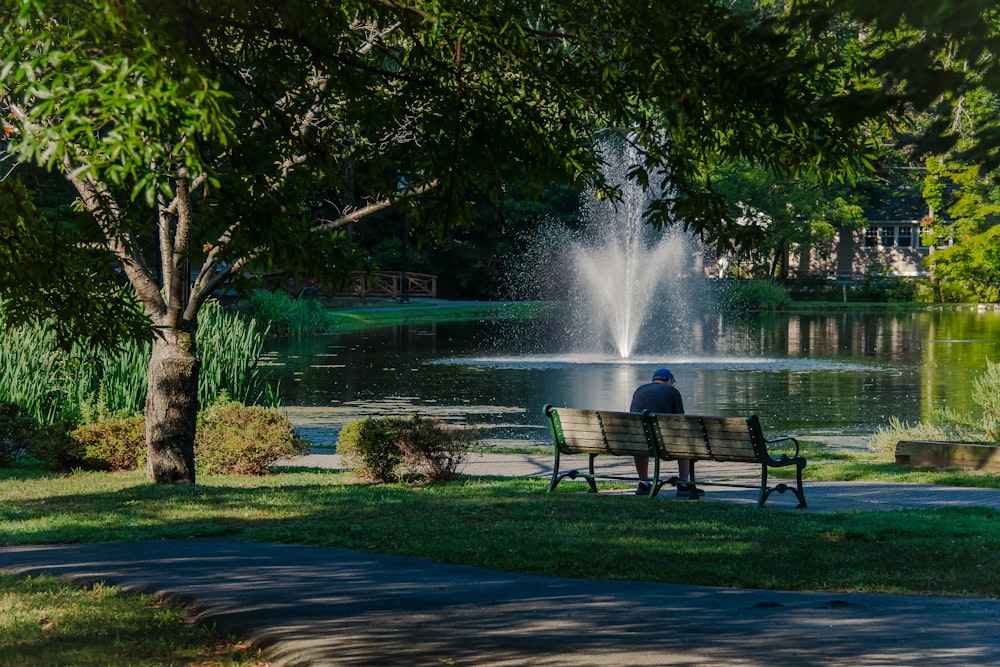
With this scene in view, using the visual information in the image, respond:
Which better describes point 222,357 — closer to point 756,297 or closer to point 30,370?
point 30,370

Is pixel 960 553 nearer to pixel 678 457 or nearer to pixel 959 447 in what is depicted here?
pixel 678 457

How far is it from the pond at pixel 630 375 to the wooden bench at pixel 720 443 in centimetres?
673

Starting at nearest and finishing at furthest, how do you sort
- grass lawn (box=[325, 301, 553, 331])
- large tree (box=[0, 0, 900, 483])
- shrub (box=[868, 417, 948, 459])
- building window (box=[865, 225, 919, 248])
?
large tree (box=[0, 0, 900, 483]) < shrub (box=[868, 417, 948, 459]) < grass lawn (box=[325, 301, 553, 331]) < building window (box=[865, 225, 919, 248])

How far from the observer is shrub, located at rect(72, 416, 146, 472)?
15.2 meters

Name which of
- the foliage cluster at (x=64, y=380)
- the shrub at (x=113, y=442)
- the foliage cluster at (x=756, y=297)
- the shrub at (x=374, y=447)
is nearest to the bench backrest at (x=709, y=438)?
the shrub at (x=374, y=447)

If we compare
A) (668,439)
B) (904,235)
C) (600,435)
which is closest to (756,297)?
(904,235)

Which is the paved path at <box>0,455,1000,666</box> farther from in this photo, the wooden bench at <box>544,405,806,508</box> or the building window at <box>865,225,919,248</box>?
the building window at <box>865,225,919,248</box>

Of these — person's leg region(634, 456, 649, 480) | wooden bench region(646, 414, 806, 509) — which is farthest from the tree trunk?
wooden bench region(646, 414, 806, 509)

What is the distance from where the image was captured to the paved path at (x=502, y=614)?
20.6 feet

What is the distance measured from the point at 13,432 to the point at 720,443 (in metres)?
8.38

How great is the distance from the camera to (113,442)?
15.1 meters

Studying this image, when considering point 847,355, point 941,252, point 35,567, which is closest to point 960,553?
point 35,567

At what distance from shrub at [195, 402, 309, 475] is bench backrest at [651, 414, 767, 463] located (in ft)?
15.1

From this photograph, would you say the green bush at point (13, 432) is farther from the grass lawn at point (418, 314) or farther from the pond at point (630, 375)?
the grass lawn at point (418, 314)
